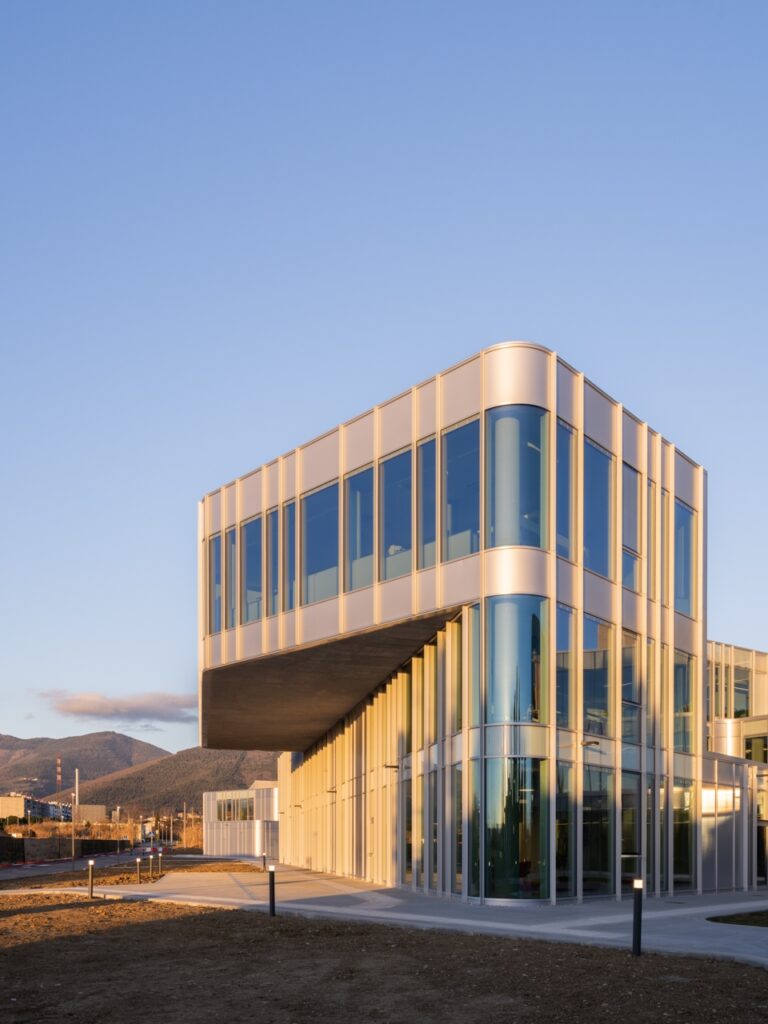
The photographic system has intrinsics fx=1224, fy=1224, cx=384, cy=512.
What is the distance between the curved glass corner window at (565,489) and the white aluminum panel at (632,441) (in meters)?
3.02

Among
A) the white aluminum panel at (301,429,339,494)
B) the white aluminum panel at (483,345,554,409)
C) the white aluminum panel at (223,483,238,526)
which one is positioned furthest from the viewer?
the white aluminum panel at (223,483,238,526)

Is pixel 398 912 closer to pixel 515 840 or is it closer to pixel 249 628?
pixel 515 840

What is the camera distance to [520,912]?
2348 cm

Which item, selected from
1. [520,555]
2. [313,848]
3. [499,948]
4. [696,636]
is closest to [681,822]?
[696,636]

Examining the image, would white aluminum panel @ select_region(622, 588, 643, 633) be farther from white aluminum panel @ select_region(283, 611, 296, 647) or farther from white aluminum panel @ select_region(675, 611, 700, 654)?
white aluminum panel @ select_region(283, 611, 296, 647)

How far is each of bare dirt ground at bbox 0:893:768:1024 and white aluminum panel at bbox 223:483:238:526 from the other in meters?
19.7

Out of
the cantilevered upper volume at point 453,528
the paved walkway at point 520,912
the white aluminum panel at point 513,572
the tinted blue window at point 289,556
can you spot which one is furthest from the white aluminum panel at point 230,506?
the white aluminum panel at point 513,572

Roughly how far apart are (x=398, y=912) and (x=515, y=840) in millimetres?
3157

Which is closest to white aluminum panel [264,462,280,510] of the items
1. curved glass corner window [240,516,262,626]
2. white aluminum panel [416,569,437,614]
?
curved glass corner window [240,516,262,626]

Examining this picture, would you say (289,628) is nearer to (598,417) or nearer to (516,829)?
(598,417)

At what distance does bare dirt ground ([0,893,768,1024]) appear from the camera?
1216cm

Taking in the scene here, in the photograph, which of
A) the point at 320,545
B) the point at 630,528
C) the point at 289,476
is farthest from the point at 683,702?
the point at 289,476

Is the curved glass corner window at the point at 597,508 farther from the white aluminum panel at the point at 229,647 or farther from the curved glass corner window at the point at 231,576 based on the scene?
the curved glass corner window at the point at 231,576

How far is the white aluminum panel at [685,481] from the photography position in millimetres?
33594
